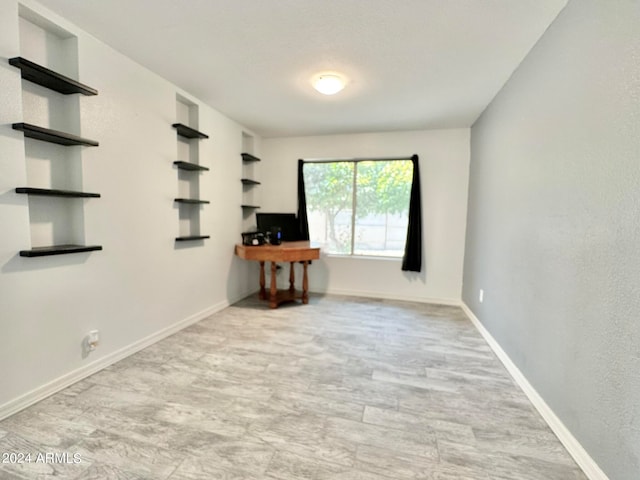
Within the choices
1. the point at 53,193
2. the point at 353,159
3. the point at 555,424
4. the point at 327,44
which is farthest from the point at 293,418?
the point at 353,159

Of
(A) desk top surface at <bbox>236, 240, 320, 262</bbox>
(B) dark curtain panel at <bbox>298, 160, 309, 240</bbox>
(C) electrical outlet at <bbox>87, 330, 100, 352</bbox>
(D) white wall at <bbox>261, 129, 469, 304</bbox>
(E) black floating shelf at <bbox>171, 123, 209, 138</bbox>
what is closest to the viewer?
(C) electrical outlet at <bbox>87, 330, 100, 352</bbox>

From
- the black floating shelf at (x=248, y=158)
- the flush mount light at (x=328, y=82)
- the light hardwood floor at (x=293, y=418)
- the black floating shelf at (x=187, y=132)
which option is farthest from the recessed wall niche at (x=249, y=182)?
the light hardwood floor at (x=293, y=418)

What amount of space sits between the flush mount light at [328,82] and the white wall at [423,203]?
1650mm

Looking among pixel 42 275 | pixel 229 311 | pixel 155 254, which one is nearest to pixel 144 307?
pixel 155 254

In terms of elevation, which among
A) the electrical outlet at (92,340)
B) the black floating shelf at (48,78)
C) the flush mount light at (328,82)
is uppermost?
the flush mount light at (328,82)

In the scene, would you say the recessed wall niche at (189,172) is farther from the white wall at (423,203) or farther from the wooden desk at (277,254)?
the white wall at (423,203)

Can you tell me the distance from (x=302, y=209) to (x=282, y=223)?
413 mm

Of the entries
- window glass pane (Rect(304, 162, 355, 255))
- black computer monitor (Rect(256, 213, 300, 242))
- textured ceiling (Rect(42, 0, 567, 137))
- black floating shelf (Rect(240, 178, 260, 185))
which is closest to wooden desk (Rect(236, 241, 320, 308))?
black computer monitor (Rect(256, 213, 300, 242))

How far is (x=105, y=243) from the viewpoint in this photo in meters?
2.10

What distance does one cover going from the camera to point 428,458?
4.42ft

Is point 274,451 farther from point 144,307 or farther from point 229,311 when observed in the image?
point 229,311

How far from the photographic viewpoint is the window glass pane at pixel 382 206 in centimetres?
404

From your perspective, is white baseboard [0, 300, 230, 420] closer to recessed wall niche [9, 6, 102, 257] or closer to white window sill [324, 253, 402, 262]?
recessed wall niche [9, 6, 102, 257]

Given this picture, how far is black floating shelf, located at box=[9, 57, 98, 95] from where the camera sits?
5.03 ft
